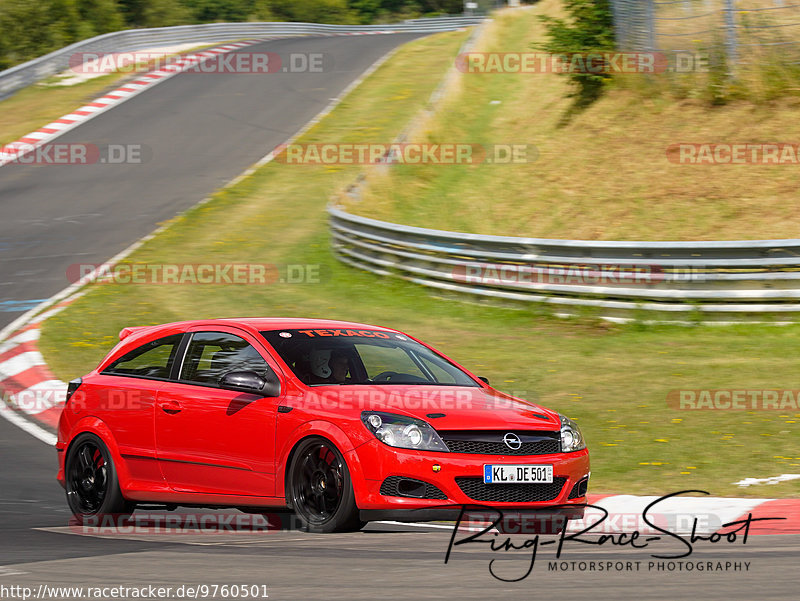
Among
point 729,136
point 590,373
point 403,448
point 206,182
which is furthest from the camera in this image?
point 206,182

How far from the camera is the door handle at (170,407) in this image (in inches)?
316

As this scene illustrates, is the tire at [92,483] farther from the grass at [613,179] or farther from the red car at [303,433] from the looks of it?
the grass at [613,179]

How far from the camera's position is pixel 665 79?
2270 centimetres

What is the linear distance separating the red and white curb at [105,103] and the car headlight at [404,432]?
24.8 m

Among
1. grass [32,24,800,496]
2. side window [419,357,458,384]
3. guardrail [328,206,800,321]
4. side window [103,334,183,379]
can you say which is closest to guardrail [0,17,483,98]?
grass [32,24,800,496]

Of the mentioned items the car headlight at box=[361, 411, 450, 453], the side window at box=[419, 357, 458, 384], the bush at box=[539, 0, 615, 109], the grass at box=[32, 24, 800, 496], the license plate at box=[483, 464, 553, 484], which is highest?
the bush at box=[539, 0, 615, 109]

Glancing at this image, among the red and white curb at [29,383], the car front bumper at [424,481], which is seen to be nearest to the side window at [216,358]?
the car front bumper at [424,481]

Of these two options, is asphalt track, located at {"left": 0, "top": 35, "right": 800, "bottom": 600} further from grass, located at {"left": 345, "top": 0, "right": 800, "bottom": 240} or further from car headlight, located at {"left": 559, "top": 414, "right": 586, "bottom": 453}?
grass, located at {"left": 345, "top": 0, "right": 800, "bottom": 240}

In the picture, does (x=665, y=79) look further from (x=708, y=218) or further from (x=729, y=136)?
(x=708, y=218)

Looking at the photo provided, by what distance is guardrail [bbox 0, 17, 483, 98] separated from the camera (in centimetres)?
3725

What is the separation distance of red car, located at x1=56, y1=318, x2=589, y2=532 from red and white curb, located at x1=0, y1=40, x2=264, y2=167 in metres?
22.9

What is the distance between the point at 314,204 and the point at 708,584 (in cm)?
2092

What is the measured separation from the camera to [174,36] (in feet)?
144

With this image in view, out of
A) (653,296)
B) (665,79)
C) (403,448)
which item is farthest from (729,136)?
(403,448)
